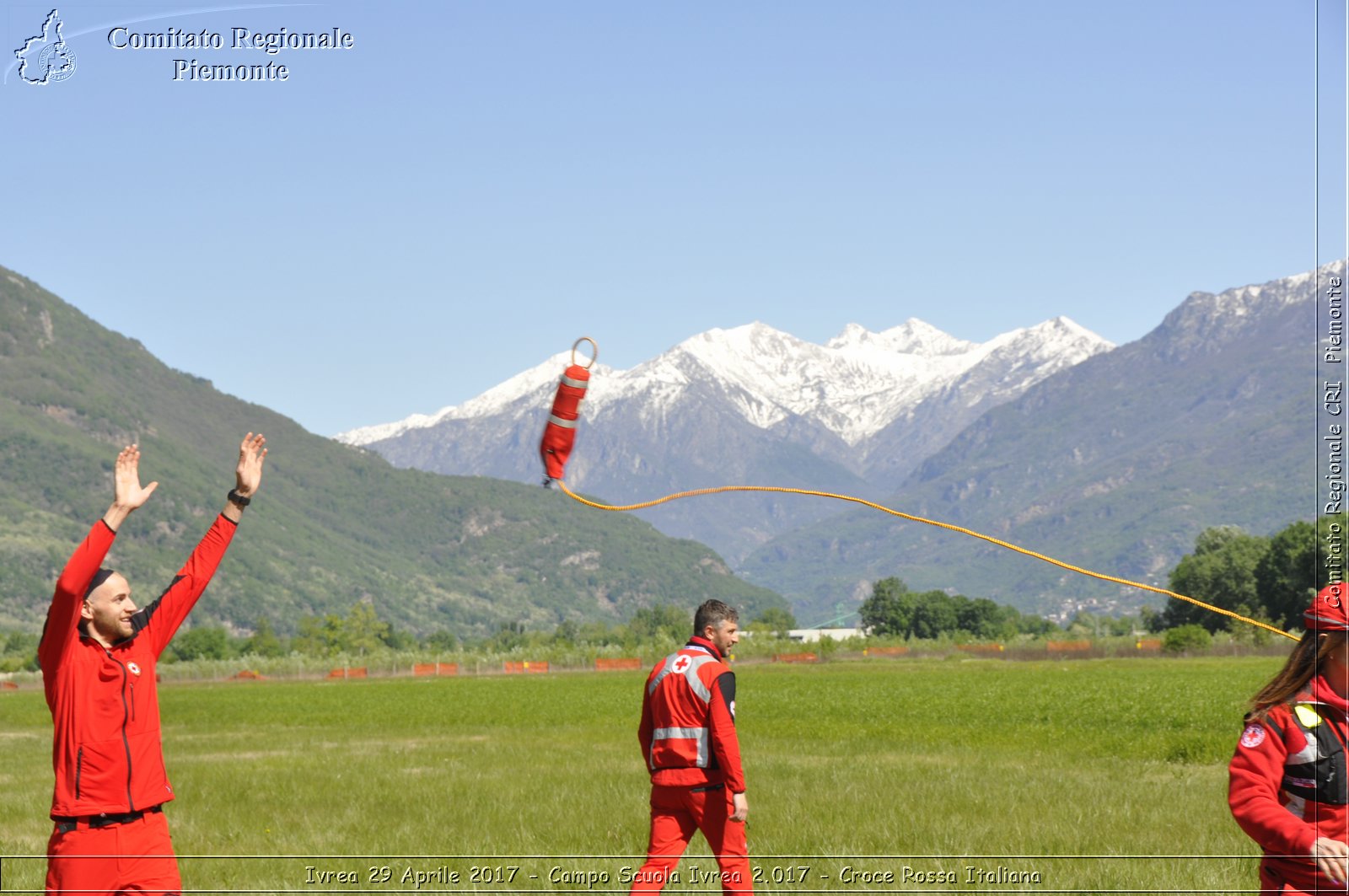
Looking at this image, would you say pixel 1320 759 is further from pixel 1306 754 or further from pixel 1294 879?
pixel 1294 879

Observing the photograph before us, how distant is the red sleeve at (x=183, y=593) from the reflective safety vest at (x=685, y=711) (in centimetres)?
307

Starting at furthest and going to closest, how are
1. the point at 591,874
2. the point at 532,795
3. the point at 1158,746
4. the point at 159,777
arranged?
1. the point at 1158,746
2. the point at 532,795
3. the point at 591,874
4. the point at 159,777

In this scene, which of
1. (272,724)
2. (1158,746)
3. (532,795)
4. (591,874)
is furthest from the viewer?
(272,724)

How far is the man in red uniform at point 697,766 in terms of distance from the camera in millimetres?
9469

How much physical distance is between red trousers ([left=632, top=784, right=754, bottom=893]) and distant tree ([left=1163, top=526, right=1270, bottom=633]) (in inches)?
4120

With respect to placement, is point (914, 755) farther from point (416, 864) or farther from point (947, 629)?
point (947, 629)

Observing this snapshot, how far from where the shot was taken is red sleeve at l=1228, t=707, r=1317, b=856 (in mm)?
5656

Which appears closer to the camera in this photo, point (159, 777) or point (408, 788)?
point (159, 777)

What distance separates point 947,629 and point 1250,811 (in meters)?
184

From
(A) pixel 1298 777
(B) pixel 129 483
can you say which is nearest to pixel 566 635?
(B) pixel 129 483

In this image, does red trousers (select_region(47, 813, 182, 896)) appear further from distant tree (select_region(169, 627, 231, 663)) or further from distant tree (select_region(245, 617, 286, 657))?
distant tree (select_region(245, 617, 286, 657))

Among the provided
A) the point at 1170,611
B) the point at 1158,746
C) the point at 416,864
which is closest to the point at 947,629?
the point at 1170,611

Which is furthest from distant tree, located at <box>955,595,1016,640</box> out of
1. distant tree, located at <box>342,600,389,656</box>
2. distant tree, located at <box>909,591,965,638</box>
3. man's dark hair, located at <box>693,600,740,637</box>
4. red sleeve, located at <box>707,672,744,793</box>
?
red sleeve, located at <box>707,672,744,793</box>

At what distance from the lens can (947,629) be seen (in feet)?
608
